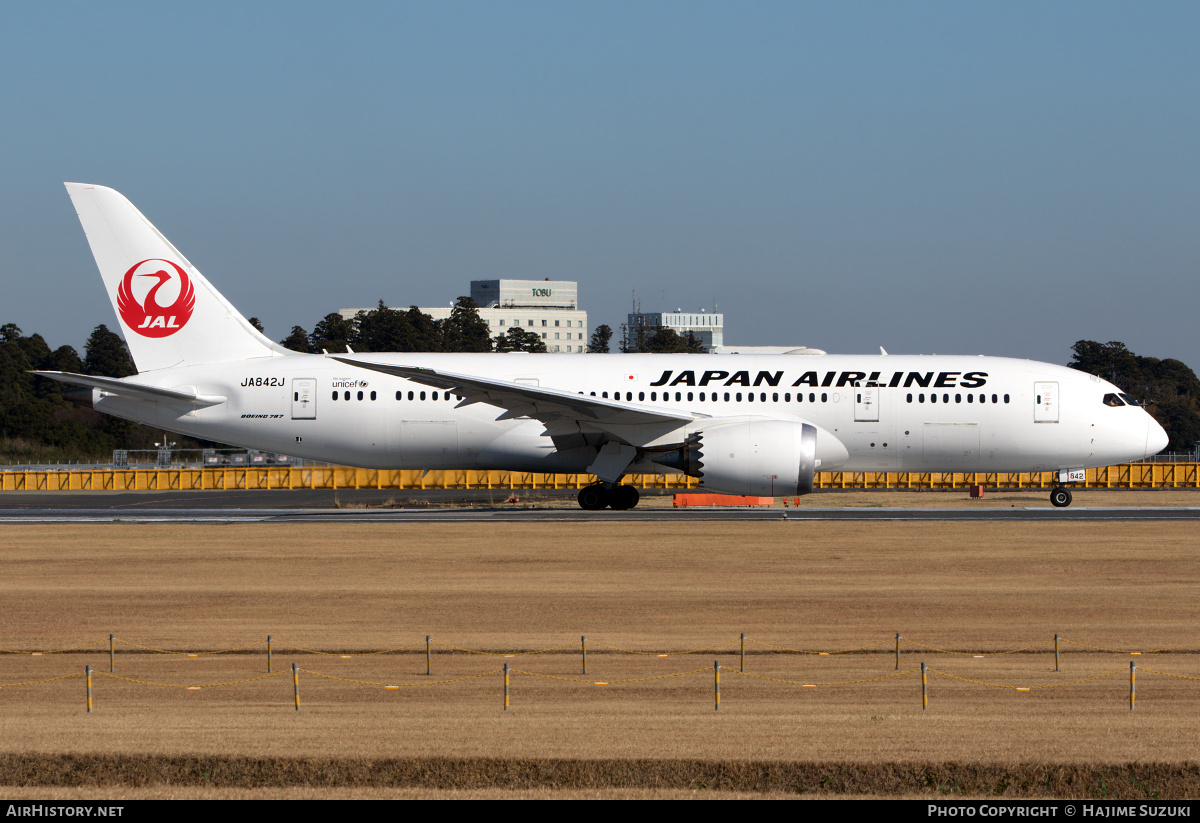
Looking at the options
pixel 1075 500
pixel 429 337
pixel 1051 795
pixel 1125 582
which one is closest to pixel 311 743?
pixel 1051 795

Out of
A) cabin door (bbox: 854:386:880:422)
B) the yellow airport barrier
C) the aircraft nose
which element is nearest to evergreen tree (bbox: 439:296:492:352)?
the yellow airport barrier

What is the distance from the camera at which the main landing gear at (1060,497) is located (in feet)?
112

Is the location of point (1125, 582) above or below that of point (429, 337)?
below

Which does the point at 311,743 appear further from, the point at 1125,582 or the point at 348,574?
the point at 1125,582

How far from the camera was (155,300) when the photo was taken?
32.9 m

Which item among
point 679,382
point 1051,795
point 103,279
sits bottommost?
point 1051,795

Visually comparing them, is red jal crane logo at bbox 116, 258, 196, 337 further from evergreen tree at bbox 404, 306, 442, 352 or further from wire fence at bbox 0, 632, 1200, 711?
evergreen tree at bbox 404, 306, 442, 352

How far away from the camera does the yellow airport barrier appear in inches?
1913

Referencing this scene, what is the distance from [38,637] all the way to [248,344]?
19.5 m

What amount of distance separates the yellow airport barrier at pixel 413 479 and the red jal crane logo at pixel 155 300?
1659cm

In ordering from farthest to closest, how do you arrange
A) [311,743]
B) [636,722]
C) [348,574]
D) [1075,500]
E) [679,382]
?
[1075,500]
[679,382]
[348,574]
[636,722]
[311,743]

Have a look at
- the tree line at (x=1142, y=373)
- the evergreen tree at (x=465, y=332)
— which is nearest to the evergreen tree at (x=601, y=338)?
the evergreen tree at (x=465, y=332)

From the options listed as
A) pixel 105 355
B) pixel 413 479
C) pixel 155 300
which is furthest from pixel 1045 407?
pixel 105 355

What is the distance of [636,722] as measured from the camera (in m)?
10.8
